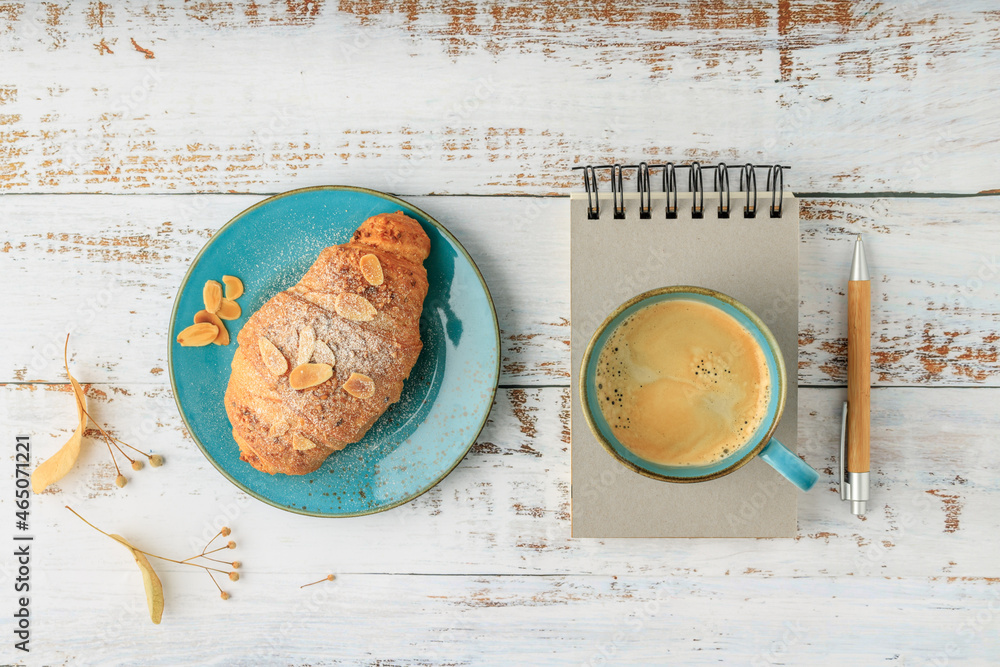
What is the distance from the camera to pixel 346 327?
1008 mm

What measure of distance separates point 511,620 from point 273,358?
2.11ft

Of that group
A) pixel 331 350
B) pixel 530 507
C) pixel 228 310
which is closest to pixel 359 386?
pixel 331 350

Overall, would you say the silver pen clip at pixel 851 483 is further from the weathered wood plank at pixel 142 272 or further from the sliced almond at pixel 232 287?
the sliced almond at pixel 232 287

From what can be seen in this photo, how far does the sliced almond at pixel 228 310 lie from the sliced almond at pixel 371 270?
Answer: 26 cm

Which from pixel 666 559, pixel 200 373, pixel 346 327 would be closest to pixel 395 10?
pixel 346 327

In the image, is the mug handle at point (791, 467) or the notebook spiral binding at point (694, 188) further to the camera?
the notebook spiral binding at point (694, 188)

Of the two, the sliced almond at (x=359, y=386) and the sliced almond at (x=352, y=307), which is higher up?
the sliced almond at (x=352, y=307)

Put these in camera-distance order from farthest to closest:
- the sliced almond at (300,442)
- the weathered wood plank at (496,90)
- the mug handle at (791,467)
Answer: the weathered wood plank at (496,90) < the sliced almond at (300,442) < the mug handle at (791,467)

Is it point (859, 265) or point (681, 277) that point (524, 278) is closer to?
point (681, 277)

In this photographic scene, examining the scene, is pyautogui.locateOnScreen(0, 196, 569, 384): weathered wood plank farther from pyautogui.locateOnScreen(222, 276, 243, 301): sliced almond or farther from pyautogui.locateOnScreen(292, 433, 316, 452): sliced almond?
pyautogui.locateOnScreen(292, 433, 316, 452): sliced almond

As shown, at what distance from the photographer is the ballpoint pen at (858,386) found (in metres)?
1.10

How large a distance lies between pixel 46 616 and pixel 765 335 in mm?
1368

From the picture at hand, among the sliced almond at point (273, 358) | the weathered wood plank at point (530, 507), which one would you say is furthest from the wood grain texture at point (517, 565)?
the sliced almond at point (273, 358)

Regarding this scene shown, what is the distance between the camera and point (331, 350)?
3.30ft
